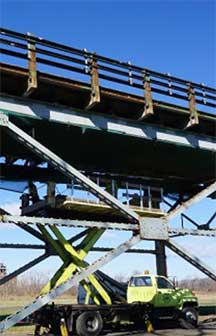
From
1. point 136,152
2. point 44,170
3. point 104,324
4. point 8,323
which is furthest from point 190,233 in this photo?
point 8,323

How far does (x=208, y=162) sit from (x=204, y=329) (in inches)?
234

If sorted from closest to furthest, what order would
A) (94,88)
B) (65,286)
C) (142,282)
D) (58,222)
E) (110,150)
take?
(65,286)
(58,222)
(94,88)
(110,150)
(142,282)

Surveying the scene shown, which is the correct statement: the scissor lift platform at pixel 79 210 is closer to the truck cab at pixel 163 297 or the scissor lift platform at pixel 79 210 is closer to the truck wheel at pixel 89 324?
the truck cab at pixel 163 297

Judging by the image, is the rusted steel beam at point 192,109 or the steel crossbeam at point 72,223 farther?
the rusted steel beam at point 192,109

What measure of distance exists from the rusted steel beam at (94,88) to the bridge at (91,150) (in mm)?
28

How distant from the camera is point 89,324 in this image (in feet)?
50.0

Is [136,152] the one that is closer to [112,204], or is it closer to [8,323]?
[112,204]

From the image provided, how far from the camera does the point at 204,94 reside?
16.1 m

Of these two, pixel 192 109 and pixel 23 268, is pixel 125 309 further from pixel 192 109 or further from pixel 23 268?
pixel 192 109

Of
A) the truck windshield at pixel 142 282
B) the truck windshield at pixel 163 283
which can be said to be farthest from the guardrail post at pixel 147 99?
the truck windshield at pixel 163 283

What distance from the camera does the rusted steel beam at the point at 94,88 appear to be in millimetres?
13195

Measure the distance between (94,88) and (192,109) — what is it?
12.6 feet

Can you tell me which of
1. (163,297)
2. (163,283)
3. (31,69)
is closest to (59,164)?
(31,69)

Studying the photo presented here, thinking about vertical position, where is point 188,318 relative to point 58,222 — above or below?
below
